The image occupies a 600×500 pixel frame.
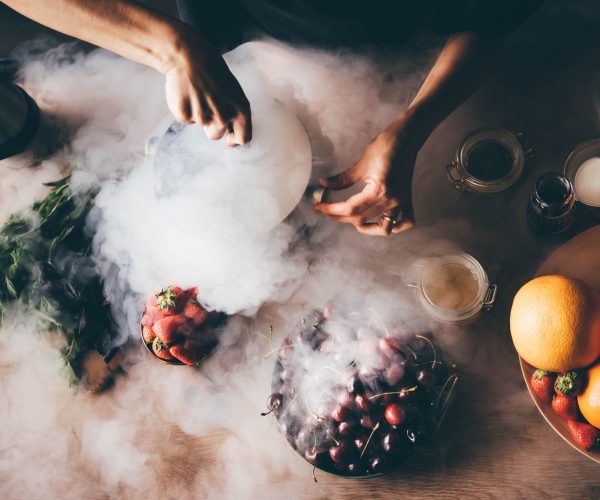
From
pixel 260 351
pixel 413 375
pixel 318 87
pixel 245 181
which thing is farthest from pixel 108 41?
pixel 413 375

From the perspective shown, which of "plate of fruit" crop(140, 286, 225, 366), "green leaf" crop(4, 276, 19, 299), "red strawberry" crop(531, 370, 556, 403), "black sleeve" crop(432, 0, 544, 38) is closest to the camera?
"black sleeve" crop(432, 0, 544, 38)

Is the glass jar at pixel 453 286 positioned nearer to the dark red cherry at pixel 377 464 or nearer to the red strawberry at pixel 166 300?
the dark red cherry at pixel 377 464

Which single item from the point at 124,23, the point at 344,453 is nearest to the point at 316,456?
the point at 344,453

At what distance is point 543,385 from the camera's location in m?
0.88

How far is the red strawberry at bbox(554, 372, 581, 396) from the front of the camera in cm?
85

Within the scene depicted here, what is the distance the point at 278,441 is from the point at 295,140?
616mm

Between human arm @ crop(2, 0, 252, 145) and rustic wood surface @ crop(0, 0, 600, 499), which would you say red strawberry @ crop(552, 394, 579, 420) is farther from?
human arm @ crop(2, 0, 252, 145)

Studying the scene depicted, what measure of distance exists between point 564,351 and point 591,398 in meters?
0.11

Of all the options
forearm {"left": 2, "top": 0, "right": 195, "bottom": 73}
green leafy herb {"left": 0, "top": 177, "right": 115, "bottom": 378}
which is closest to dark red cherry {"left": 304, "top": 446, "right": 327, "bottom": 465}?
green leafy herb {"left": 0, "top": 177, "right": 115, "bottom": 378}

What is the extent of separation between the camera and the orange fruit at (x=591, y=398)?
0.83 meters

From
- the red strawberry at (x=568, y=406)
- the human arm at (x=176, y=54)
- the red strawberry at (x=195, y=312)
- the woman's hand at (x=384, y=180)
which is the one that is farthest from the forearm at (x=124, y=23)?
the red strawberry at (x=568, y=406)

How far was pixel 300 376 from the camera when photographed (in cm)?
96

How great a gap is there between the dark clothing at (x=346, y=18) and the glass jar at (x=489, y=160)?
209 millimetres

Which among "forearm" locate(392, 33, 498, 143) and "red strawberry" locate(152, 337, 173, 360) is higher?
"forearm" locate(392, 33, 498, 143)
